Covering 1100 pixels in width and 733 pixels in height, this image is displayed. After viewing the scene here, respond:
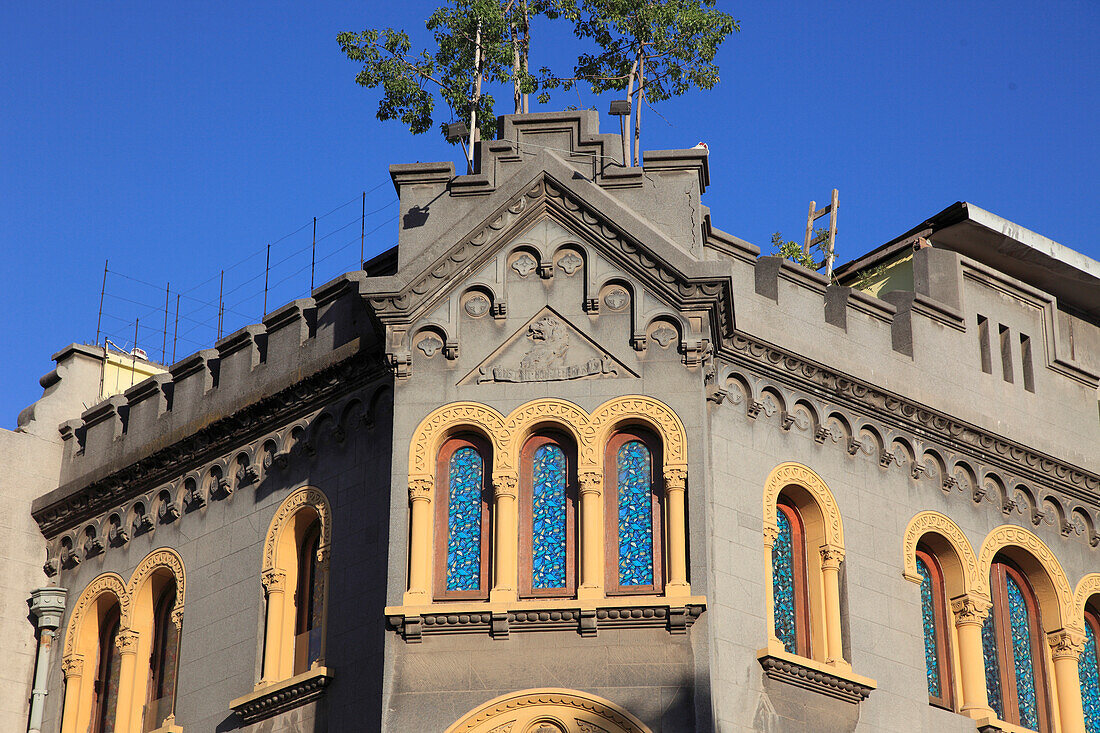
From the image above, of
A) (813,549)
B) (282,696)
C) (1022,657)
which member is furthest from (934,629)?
(282,696)

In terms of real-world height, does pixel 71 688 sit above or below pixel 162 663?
below

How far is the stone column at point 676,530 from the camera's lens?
80.3ft

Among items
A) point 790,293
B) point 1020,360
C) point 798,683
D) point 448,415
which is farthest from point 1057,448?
point 448,415

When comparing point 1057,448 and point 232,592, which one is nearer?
point 232,592

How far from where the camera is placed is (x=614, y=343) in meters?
26.0

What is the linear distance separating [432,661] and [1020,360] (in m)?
12.0

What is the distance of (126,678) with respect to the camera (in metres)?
29.8

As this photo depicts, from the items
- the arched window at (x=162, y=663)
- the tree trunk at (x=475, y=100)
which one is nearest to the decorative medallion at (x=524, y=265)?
the tree trunk at (x=475, y=100)

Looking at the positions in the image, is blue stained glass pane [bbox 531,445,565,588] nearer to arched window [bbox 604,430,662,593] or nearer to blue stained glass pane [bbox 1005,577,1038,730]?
arched window [bbox 604,430,662,593]

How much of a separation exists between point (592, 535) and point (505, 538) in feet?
3.74

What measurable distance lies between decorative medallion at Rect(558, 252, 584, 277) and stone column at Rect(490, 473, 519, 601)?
3.05m

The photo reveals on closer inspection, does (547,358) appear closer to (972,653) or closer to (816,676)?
(816,676)

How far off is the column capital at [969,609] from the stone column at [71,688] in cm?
1376

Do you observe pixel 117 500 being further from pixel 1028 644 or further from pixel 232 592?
pixel 1028 644
